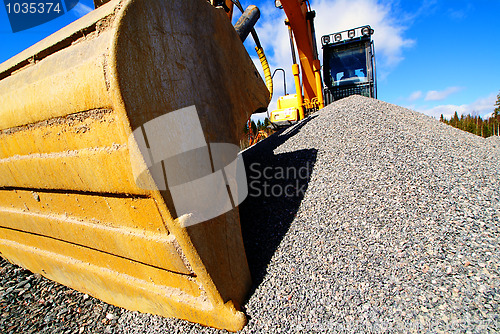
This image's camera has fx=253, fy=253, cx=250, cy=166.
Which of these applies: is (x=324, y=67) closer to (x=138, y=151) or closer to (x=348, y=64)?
(x=348, y=64)

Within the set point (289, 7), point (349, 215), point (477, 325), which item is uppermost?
point (289, 7)

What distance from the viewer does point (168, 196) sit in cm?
102

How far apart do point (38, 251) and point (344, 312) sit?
2.16m

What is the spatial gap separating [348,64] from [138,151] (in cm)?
702

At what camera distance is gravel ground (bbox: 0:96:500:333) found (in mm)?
1106

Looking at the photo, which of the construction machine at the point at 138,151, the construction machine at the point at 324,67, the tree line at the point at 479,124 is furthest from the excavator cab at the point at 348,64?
the construction machine at the point at 138,151

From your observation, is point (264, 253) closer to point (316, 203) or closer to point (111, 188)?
point (316, 203)

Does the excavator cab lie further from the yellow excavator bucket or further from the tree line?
the yellow excavator bucket

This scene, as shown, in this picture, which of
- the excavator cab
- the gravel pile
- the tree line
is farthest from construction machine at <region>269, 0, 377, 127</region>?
the gravel pile

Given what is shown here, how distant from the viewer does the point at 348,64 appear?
22.0ft

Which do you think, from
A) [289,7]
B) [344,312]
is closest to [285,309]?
[344,312]

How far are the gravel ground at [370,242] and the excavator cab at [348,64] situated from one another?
4.59 metres

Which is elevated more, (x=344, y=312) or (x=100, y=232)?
(x=100, y=232)

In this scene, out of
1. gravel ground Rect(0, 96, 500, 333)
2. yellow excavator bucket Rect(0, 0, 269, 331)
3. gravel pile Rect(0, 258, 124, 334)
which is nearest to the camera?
yellow excavator bucket Rect(0, 0, 269, 331)
